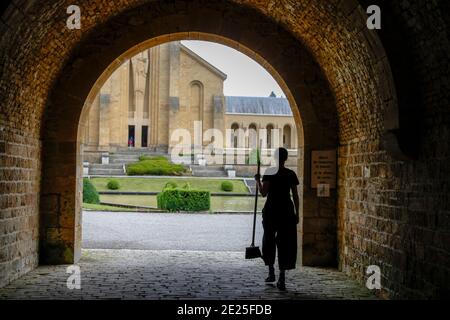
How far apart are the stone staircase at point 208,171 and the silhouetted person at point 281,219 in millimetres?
28742

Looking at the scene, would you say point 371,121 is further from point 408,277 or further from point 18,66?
point 18,66

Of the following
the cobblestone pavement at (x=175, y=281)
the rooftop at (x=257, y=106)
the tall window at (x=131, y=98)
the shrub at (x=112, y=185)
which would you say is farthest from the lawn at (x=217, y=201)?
the rooftop at (x=257, y=106)

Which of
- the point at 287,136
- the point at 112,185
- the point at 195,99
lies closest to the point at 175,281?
the point at 112,185

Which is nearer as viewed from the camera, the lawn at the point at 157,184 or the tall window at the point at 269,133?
the lawn at the point at 157,184

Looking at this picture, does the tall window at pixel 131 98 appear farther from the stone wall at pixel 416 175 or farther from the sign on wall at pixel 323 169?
the stone wall at pixel 416 175

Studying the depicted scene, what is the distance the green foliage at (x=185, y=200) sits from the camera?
23.6m

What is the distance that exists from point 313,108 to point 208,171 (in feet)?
91.2

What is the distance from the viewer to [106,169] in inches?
1473

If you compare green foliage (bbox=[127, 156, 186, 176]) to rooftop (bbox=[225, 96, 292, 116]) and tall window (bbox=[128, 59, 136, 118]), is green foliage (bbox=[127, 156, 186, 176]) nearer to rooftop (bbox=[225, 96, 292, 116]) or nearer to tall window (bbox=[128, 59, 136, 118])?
tall window (bbox=[128, 59, 136, 118])

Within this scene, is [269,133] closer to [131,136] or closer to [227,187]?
[131,136]

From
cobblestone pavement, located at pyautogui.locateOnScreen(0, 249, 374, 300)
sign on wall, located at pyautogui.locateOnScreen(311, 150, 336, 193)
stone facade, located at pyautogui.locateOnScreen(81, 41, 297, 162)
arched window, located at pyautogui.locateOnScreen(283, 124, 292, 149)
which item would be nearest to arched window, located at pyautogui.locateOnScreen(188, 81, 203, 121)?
stone facade, located at pyautogui.locateOnScreen(81, 41, 297, 162)

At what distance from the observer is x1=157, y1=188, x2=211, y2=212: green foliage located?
77.3 feet

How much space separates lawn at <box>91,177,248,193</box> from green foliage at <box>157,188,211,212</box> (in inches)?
209

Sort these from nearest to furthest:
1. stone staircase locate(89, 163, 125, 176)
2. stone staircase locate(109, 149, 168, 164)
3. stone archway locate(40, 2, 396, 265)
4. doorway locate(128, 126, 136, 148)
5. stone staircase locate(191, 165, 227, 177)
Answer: stone archway locate(40, 2, 396, 265)
stone staircase locate(89, 163, 125, 176)
stone staircase locate(191, 165, 227, 177)
stone staircase locate(109, 149, 168, 164)
doorway locate(128, 126, 136, 148)
